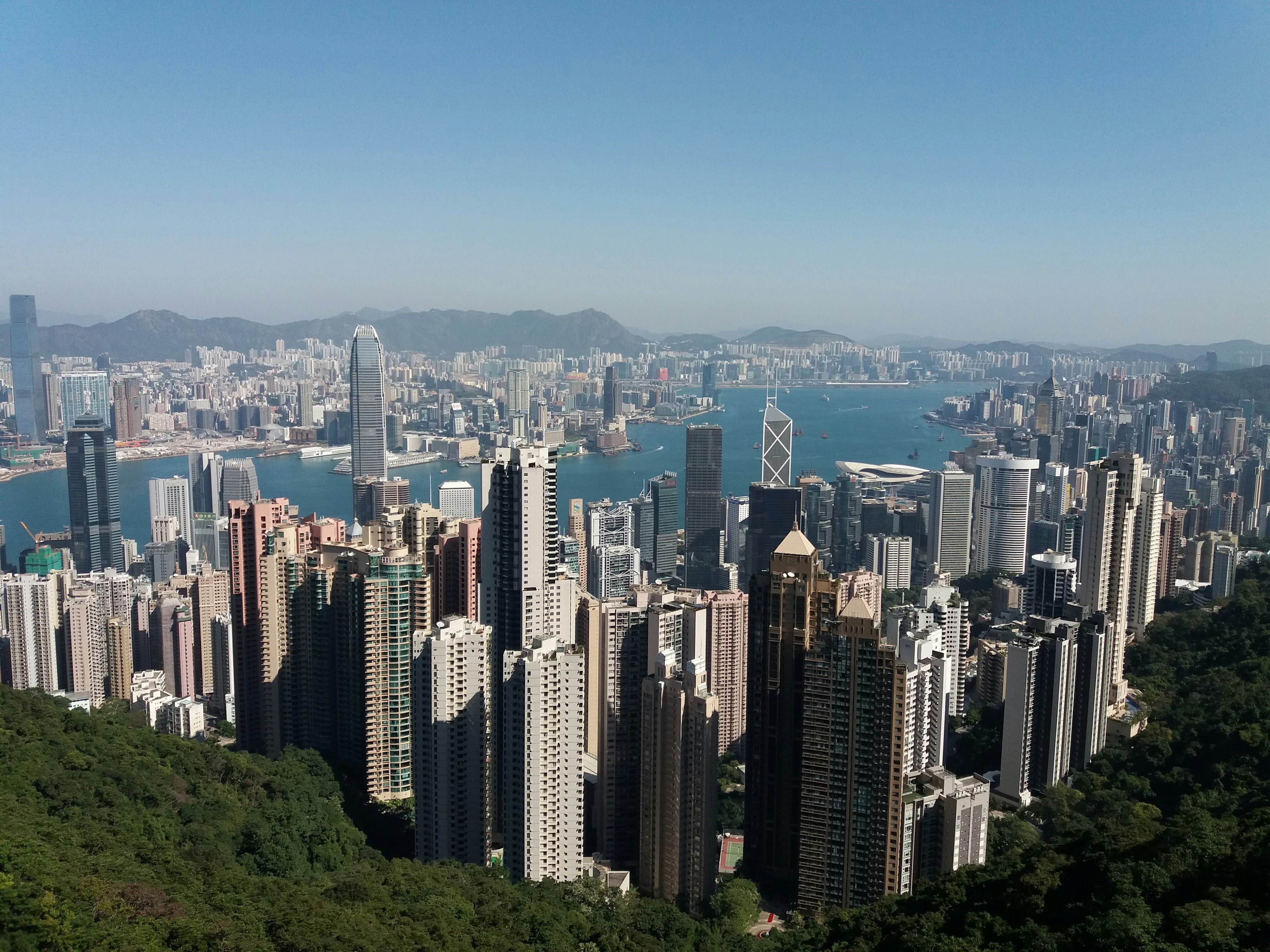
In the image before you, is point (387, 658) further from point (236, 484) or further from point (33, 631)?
point (236, 484)

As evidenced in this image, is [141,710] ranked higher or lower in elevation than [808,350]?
lower

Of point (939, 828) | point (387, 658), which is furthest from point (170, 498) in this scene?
point (939, 828)

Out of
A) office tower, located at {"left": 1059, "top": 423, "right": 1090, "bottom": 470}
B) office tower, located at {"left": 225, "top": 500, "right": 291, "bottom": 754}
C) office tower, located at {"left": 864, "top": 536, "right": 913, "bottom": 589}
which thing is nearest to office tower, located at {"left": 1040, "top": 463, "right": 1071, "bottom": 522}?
office tower, located at {"left": 1059, "top": 423, "right": 1090, "bottom": 470}

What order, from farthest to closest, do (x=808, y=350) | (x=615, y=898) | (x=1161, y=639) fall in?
→ (x=808, y=350), (x=1161, y=639), (x=615, y=898)

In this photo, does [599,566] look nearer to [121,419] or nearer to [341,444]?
[341,444]

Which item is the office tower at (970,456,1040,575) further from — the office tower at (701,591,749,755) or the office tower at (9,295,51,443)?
the office tower at (9,295,51,443)

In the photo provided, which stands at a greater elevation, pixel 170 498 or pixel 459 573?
pixel 459 573

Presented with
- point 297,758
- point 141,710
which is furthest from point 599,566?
point 297,758
